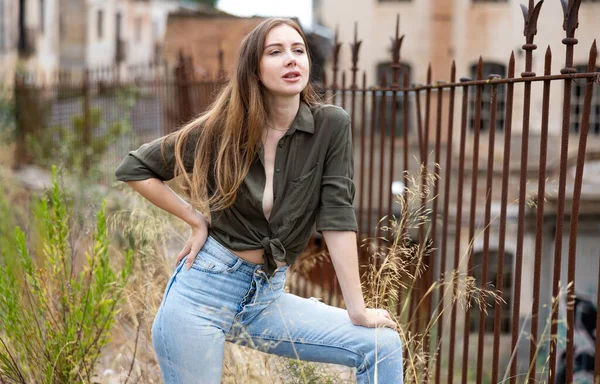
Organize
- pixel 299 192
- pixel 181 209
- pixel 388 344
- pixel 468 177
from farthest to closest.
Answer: pixel 468 177 → pixel 181 209 → pixel 299 192 → pixel 388 344

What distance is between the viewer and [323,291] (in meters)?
5.79

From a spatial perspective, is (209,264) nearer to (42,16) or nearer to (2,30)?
(2,30)

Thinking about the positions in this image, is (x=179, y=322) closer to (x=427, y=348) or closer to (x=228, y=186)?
(x=228, y=186)

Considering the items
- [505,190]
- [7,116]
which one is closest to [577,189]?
[505,190]

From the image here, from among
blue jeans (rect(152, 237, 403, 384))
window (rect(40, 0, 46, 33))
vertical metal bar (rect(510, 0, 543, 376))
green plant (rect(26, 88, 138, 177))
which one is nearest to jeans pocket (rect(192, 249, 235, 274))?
blue jeans (rect(152, 237, 403, 384))

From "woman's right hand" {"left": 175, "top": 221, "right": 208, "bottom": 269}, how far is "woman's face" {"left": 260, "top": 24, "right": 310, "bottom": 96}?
0.53 m

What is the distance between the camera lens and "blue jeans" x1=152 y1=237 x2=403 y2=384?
250 centimetres

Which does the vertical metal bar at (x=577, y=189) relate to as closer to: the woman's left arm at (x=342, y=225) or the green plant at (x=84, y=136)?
the woman's left arm at (x=342, y=225)

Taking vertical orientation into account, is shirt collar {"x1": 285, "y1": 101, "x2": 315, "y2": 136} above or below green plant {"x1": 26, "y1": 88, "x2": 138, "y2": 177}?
above

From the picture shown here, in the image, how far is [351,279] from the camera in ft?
8.25

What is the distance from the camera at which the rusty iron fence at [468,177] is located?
2996mm

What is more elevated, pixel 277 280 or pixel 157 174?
pixel 157 174

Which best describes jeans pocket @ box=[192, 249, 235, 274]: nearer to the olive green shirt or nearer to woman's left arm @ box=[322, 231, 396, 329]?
the olive green shirt

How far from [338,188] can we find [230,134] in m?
0.40
